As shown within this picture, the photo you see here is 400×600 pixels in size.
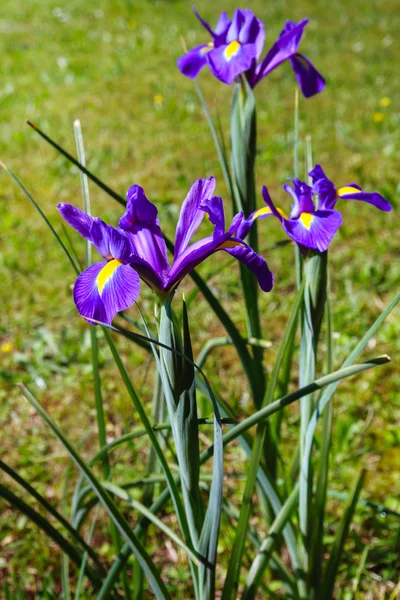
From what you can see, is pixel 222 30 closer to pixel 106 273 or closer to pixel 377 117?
pixel 106 273

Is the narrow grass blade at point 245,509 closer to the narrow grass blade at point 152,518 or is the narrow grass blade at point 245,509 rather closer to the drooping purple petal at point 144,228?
the narrow grass blade at point 152,518

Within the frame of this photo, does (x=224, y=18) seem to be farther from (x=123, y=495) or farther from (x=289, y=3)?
(x=289, y=3)

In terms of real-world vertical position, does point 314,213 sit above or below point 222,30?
below

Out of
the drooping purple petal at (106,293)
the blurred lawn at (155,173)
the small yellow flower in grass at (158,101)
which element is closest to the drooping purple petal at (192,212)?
the drooping purple petal at (106,293)

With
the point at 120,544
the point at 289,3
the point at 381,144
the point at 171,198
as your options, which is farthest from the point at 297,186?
A: the point at 289,3

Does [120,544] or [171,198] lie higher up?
[171,198]

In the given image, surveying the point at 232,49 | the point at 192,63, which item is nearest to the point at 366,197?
the point at 232,49
